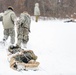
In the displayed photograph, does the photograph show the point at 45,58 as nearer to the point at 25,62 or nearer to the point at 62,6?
the point at 25,62

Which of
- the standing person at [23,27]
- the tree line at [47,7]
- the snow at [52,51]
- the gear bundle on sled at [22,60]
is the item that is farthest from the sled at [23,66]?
the tree line at [47,7]

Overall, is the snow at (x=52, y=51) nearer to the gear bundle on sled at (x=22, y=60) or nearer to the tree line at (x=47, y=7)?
the gear bundle on sled at (x=22, y=60)

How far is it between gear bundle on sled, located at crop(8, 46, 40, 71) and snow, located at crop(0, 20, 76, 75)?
0.58ft

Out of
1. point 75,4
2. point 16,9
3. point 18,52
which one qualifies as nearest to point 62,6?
point 75,4

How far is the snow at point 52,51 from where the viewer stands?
34.1ft

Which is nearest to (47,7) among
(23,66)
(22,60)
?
(22,60)

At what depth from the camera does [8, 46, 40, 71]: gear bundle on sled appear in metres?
9.98

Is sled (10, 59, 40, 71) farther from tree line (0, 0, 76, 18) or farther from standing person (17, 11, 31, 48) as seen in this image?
tree line (0, 0, 76, 18)

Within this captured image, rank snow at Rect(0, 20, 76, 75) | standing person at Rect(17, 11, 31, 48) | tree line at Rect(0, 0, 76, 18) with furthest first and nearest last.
Result: tree line at Rect(0, 0, 76, 18) < standing person at Rect(17, 11, 31, 48) < snow at Rect(0, 20, 76, 75)

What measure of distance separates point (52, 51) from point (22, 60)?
13.0 feet

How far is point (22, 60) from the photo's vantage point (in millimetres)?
10477

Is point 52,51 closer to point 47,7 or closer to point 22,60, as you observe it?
point 22,60

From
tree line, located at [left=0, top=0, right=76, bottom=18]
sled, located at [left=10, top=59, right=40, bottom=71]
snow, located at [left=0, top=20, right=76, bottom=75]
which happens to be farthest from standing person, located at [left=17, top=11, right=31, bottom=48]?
tree line, located at [left=0, top=0, right=76, bottom=18]

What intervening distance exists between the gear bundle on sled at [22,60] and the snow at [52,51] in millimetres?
177
